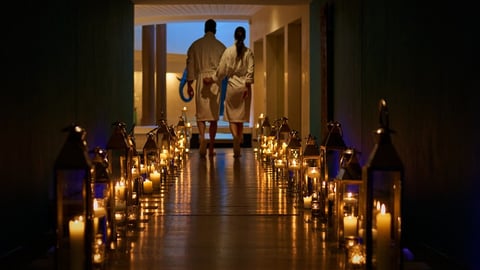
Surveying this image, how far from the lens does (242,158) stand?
9336 millimetres

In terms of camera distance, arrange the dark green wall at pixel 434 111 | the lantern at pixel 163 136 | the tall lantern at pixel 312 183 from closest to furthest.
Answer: the dark green wall at pixel 434 111 < the tall lantern at pixel 312 183 < the lantern at pixel 163 136

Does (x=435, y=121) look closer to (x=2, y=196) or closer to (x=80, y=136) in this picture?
(x=80, y=136)

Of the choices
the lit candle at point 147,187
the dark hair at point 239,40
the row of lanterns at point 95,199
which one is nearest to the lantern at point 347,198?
the row of lanterns at point 95,199

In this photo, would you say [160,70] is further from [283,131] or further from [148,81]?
[283,131]

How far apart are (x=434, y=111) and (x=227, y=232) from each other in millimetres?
1182

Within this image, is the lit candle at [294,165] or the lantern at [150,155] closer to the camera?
the lantern at [150,155]

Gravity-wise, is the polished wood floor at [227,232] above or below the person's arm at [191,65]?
below

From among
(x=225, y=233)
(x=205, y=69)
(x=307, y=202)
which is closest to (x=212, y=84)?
(x=205, y=69)

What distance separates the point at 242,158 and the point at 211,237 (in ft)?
18.6

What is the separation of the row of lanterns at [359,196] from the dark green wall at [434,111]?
8.2 inches

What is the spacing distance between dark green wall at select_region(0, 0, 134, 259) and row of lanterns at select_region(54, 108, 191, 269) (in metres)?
0.18

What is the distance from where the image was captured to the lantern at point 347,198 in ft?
9.97

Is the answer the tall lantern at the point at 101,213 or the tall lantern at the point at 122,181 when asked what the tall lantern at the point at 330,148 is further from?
the tall lantern at the point at 101,213

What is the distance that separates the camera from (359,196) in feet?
9.78
